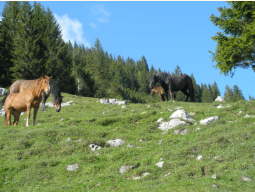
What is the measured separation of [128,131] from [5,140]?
629 cm

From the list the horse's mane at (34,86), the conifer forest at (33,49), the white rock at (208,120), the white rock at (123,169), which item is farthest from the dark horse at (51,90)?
the conifer forest at (33,49)

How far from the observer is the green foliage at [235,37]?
1025 inches

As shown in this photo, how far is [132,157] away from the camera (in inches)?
412

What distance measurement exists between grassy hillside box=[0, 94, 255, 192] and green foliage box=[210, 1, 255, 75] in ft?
42.6

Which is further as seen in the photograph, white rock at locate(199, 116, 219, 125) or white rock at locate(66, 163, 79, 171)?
white rock at locate(199, 116, 219, 125)

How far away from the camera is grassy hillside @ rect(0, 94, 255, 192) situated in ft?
25.9

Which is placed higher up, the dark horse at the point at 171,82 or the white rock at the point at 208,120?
the dark horse at the point at 171,82

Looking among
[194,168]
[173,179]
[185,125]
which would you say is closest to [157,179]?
[173,179]

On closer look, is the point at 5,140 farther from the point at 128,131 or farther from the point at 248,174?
the point at 248,174

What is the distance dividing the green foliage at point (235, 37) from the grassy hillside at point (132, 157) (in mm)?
12981

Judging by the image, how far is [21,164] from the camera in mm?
10586

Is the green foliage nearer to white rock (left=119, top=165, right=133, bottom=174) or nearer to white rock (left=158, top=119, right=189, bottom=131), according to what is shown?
white rock (left=158, top=119, right=189, bottom=131)

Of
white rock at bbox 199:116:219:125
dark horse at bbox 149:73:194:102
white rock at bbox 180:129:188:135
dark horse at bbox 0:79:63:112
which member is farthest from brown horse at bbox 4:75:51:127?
dark horse at bbox 149:73:194:102

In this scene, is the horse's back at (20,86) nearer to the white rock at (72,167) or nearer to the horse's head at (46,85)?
the horse's head at (46,85)
